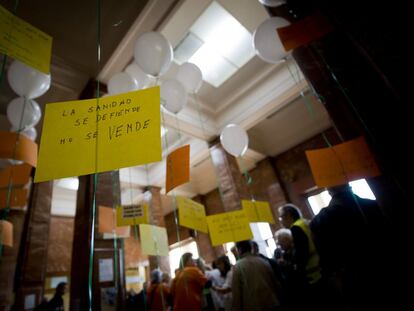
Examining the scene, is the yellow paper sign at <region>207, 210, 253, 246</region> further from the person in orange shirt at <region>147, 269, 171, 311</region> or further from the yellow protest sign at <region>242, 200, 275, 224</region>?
the person in orange shirt at <region>147, 269, 171, 311</region>

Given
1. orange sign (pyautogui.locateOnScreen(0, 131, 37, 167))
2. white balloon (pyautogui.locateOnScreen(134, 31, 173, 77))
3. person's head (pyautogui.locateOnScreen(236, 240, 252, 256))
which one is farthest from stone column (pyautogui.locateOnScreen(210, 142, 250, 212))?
orange sign (pyautogui.locateOnScreen(0, 131, 37, 167))

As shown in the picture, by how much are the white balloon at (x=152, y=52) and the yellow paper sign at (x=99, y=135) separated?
1309mm

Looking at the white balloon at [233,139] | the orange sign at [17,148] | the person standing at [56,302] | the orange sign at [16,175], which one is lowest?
the person standing at [56,302]

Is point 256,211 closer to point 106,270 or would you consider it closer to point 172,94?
point 172,94

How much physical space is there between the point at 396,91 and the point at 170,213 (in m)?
6.94

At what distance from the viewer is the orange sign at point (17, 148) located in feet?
3.48

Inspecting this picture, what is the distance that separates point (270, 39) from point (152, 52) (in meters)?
0.86

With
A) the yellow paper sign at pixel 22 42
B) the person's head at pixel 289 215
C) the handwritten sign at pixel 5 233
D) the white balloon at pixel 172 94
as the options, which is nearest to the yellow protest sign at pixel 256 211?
the person's head at pixel 289 215

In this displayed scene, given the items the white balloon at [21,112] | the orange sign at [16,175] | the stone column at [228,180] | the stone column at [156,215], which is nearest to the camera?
the orange sign at [16,175]

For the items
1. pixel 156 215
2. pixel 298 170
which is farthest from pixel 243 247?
pixel 298 170

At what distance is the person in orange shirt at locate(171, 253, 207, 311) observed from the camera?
1.93m

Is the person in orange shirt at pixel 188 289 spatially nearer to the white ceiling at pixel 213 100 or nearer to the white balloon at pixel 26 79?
the white ceiling at pixel 213 100

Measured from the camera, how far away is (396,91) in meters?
0.72

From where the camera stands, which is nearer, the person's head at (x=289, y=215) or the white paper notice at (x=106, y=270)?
the person's head at (x=289, y=215)
